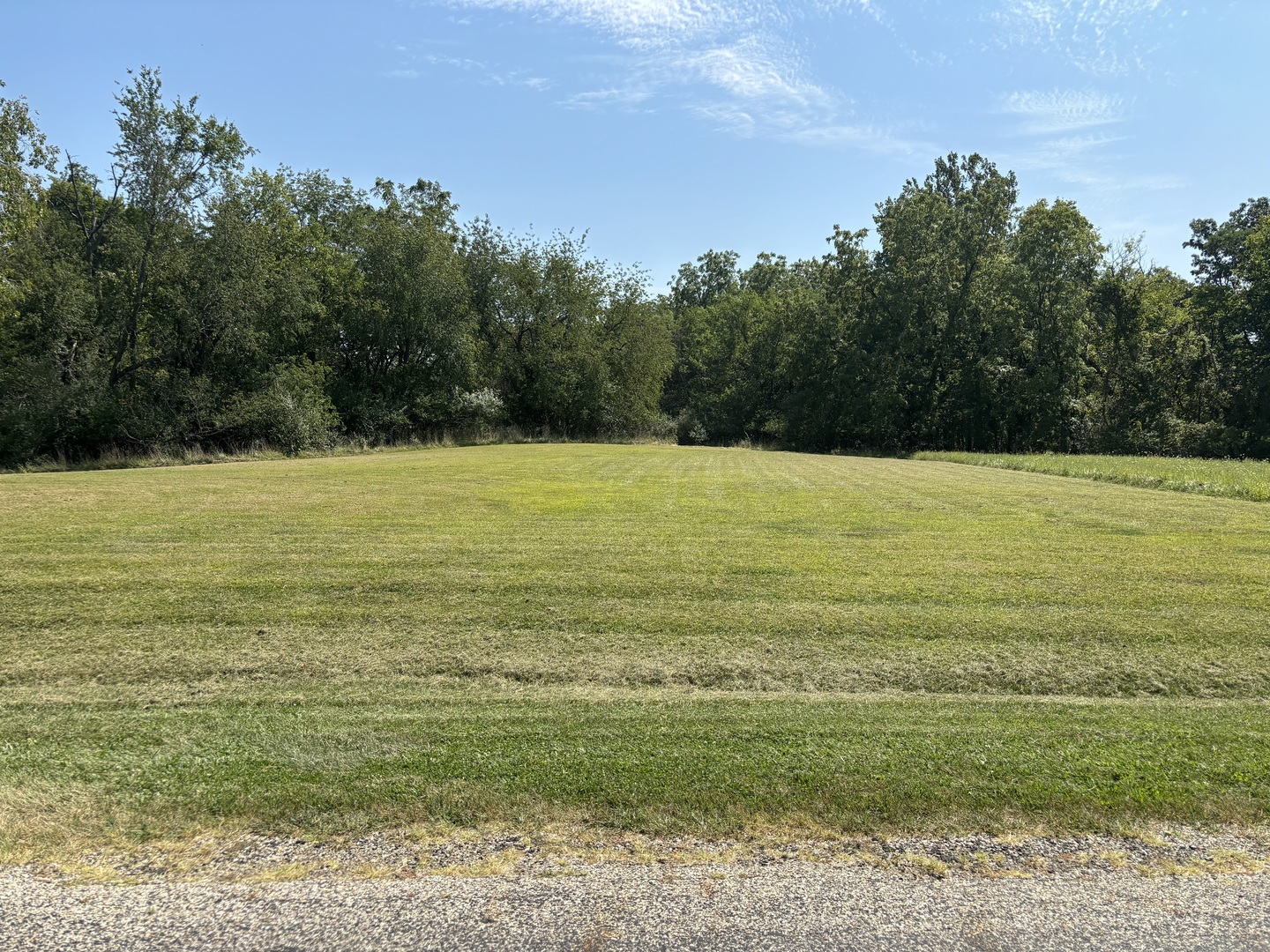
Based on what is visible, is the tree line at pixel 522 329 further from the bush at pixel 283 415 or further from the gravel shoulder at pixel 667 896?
the gravel shoulder at pixel 667 896

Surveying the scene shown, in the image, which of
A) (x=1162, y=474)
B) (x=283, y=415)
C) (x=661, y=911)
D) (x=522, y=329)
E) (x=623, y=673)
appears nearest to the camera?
(x=661, y=911)

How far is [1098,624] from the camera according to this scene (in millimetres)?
6664

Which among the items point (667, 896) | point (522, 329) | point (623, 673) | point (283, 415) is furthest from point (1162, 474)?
point (522, 329)

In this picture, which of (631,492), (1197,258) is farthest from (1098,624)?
(1197,258)

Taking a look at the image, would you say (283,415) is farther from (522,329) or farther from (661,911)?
(661,911)

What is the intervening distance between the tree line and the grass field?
20.8m

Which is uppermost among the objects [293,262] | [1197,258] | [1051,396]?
[1197,258]

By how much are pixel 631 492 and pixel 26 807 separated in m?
11.6

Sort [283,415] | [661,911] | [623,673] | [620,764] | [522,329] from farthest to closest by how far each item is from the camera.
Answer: [522,329] → [283,415] → [623,673] → [620,764] → [661,911]

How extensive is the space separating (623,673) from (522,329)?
44.4 m

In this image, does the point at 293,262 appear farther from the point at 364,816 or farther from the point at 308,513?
the point at 364,816

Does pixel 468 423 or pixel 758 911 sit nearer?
pixel 758 911

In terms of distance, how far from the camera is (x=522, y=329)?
48094 mm

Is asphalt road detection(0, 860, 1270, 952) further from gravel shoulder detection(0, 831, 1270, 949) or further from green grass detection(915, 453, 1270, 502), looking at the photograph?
green grass detection(915, 453, 1270, 502)
